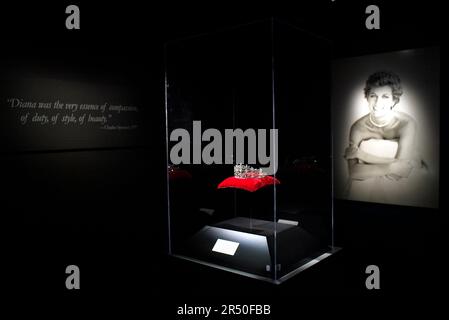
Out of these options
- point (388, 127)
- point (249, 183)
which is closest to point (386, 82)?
point (388, 127)

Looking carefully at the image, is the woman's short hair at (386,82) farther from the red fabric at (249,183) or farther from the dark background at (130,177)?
the red fabric at (249,183)

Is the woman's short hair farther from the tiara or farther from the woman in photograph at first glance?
the tiara

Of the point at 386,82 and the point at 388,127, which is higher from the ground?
the point at 386,82

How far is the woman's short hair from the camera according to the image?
3.40 meters

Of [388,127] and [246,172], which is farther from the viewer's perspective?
[388,127]

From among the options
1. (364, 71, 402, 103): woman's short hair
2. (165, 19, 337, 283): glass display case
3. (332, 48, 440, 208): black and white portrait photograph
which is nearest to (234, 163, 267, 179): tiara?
(165, 19, 337, 283): glass display case

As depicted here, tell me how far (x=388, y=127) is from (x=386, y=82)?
0.39m

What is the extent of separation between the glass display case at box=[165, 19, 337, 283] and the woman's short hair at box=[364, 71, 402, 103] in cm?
37

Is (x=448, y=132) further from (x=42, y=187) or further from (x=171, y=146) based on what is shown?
(x=42, y=187)

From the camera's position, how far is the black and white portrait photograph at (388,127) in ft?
10.7

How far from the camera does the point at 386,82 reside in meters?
3.46

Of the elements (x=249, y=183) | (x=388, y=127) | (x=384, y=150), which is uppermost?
(x=388, y=127)

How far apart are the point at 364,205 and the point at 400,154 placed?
0.58 meters

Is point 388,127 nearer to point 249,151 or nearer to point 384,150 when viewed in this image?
point 384,150
